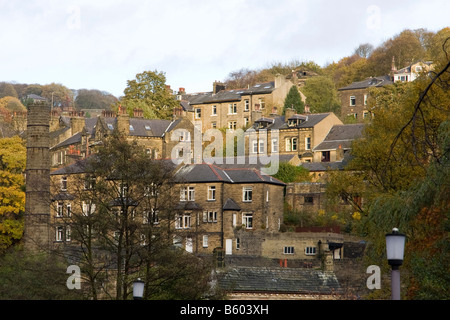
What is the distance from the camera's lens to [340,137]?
289 ft

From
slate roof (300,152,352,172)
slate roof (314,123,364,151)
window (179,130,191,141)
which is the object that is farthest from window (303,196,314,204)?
window (179,130,191,141)

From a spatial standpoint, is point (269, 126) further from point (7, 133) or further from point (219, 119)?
point (7, 133)

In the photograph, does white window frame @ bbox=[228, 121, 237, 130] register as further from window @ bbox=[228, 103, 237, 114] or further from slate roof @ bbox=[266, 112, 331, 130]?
slate roof @ bbox=[266, 112, 331, 130]

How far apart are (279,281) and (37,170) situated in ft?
92.4

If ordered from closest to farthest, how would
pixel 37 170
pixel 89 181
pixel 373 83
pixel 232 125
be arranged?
pixel 89 181
pixel 37 170
pixel 232 125
pixel 373 83

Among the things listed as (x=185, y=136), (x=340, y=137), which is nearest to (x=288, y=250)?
(x=340, y=137)

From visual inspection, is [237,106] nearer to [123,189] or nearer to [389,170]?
[389,170]

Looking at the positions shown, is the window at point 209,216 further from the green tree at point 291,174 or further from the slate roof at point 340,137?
the slate roof at point 340,137

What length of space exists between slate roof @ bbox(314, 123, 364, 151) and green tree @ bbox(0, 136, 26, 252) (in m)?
30.1

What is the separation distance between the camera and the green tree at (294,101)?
99312 millimetres

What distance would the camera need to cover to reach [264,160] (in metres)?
85.1

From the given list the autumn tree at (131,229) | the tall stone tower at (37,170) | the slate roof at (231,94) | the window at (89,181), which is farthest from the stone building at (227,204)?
the slate roof at (231,94)

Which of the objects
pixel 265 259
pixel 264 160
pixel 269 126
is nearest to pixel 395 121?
pixel 265 259
